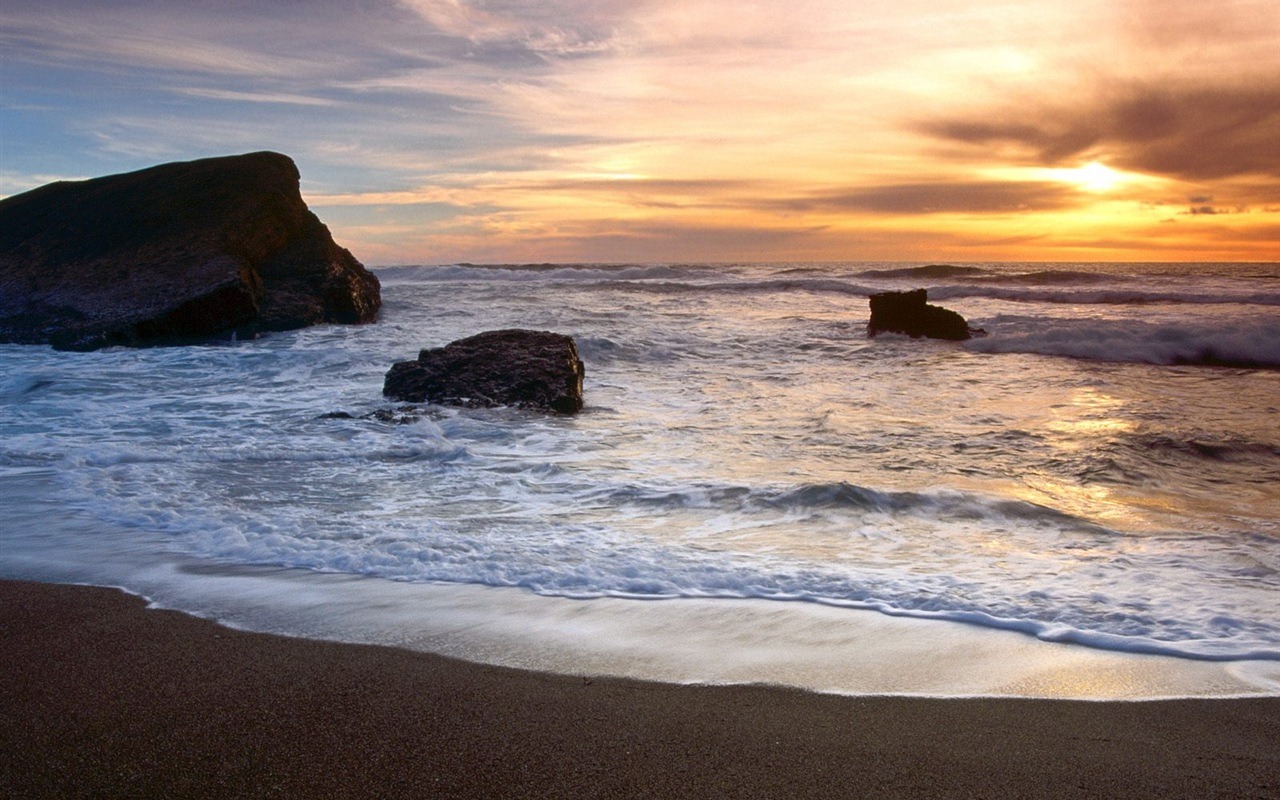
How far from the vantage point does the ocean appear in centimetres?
288

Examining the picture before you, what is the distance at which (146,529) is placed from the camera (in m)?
4.17

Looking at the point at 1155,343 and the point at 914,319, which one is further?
the point at 914,319

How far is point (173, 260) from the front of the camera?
12.7 metres

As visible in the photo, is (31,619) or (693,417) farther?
(693,417)

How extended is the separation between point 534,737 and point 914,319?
42.2 feet

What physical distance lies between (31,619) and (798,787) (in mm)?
2671

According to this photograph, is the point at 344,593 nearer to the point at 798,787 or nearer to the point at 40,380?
the point at 798,787

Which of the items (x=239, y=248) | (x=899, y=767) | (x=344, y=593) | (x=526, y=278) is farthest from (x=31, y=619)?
(x=526, y=278)

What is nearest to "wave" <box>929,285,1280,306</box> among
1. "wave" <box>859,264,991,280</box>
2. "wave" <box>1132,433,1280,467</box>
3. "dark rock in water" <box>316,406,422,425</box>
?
"wave" <box>859,264,991,280</box>

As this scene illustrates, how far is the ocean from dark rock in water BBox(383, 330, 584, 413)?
0.85ft

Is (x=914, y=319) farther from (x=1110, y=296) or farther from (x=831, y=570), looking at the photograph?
(x=1110, y=296)

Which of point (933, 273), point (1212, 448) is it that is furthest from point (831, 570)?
point (933, 273)

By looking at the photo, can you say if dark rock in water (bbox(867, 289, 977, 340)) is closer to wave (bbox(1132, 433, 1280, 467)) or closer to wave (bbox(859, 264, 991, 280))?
wave (bbox(1132, 433, 1280, 467))

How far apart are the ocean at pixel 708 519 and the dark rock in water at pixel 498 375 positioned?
26 cm
